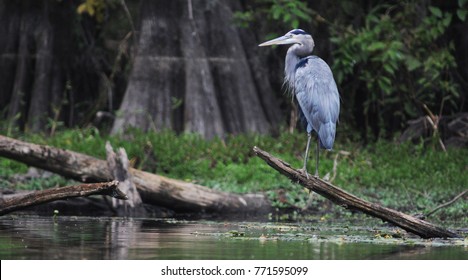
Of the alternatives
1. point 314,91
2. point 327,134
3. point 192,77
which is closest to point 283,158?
point 192,77

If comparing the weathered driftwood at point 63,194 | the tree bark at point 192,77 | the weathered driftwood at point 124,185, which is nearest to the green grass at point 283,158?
the tree bark at point 192,77

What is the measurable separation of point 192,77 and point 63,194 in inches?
337

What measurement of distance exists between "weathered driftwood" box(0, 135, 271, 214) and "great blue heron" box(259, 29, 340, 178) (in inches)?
76.1

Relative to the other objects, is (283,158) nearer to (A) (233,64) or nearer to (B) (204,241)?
(A) (233,64)

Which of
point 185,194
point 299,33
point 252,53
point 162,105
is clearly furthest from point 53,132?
point 299,33

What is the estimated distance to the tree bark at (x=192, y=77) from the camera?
17109 mm

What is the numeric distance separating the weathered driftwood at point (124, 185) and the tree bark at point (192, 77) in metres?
4.67

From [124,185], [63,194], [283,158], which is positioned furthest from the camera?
[283,158]

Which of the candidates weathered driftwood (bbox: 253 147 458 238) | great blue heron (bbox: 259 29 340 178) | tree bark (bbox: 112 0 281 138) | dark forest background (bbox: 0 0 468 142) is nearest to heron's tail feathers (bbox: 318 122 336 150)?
great blue heron (bbox: 259 29 340 178)

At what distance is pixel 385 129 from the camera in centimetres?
1861

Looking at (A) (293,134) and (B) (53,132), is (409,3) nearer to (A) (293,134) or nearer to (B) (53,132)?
(A) (293,134)

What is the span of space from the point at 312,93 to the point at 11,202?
10.5 ft

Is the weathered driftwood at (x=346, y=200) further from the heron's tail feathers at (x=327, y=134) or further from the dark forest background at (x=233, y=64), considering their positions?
the dark forest background at (x=233, y=64)

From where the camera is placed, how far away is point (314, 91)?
1077 cm
